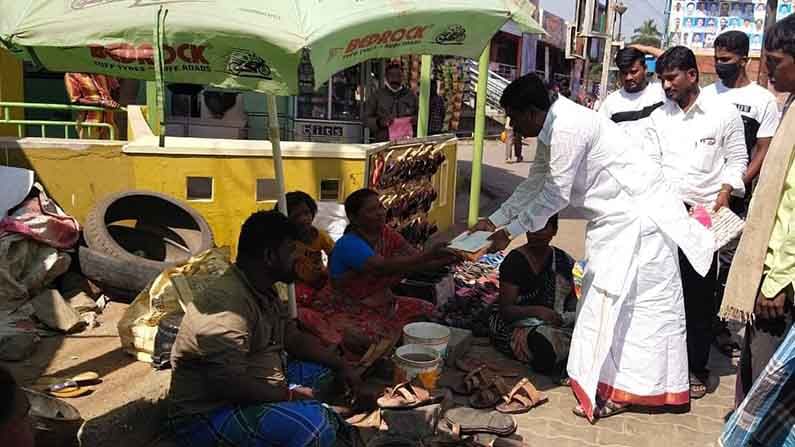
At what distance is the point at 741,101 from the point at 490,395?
289cm

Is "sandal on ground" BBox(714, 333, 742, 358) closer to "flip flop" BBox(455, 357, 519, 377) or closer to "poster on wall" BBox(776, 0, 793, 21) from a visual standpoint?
"flip flop" BBox(455, 357, 519, 377)

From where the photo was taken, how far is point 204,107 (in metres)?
10.6

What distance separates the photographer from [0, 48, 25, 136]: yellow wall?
27.0 ft

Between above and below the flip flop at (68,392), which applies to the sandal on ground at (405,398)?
above

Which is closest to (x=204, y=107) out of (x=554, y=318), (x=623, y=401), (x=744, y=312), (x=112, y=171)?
(x=112, y=171)

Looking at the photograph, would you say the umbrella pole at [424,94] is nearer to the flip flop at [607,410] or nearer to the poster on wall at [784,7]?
the flip flop at [607,410]

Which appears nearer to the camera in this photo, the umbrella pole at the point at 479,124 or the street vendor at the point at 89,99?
the street vendor at the point at 89,99

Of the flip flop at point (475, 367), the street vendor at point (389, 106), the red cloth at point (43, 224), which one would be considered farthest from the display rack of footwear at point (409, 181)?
Result: the red cloth at point (43, 224)

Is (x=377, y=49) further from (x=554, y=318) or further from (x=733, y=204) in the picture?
(x=733, y=204)

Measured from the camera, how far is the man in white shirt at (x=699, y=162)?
4395 millimetres

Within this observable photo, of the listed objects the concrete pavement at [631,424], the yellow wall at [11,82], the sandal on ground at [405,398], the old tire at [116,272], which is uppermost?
the yellow wall at [11,82]

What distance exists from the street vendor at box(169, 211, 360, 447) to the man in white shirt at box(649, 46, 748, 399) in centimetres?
267

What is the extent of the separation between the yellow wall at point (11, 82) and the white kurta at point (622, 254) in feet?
22.1

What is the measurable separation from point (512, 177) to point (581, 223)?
15.5ft
